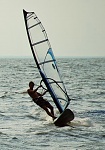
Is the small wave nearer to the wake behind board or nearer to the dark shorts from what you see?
the wake behind board

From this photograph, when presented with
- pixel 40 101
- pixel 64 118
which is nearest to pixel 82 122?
pixel 64 118

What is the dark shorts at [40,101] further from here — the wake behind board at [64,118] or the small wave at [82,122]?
the small wave at [82,122]

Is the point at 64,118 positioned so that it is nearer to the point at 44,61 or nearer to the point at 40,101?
the point at 40,101

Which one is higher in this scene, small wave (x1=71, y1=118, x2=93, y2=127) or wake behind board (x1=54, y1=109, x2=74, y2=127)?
wake behind board (x1=54, y1=109, x2=74, y2=127)

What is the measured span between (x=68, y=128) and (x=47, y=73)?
6.81 feet

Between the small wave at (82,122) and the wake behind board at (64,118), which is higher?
the wake behind board at (64,118)

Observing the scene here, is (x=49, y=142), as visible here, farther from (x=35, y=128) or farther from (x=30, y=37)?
(x=30, y=37)

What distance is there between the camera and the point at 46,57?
53.5 ft

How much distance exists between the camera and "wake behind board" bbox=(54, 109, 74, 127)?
14737 millimetres

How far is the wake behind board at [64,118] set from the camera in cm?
1474

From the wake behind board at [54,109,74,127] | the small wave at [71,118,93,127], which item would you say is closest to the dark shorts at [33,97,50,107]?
the wake behind board at [54,109,74,127]

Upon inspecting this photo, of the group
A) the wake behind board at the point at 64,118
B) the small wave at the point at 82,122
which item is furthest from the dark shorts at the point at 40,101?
the small wave at the point at 82,122

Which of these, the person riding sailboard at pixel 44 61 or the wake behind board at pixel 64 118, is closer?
the wake behind board at pixel 64 118

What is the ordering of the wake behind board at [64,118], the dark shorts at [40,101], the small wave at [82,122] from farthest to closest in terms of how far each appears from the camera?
the small wave at [82,122], the dark shorts at [40,101], the wake behind board at [64,118]
